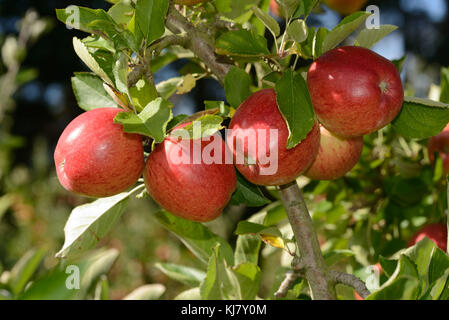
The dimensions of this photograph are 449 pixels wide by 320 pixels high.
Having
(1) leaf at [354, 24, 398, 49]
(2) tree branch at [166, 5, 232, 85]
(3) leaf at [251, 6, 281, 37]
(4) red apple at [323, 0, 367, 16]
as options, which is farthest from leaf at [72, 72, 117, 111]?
(4) red apple at [323, 0, 367, 16]

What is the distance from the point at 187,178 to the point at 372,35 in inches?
11.6

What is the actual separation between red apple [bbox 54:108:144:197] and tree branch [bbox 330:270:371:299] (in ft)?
0.91

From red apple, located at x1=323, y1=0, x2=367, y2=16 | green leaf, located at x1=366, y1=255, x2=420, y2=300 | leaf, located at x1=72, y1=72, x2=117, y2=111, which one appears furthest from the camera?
red apple, located at x1=323, y1=0, x2=367, y2=16

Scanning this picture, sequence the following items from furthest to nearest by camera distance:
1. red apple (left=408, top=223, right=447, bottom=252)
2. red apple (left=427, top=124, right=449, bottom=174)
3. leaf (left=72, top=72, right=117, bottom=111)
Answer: red apple (left=427, top=124, right=449, bottom=174)
red apple (left=408, top=223, right=447, bottom=252)
leaf (left=72, top=72, right=117, bottom=111)

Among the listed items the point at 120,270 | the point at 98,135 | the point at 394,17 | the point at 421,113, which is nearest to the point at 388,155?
the point at 421,113

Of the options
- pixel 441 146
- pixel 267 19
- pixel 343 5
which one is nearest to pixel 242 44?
pixel 267 19

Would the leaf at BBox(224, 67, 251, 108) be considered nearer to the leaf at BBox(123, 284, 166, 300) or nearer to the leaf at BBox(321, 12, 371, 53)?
the leaf at BBox(321, 12, 371, 53)

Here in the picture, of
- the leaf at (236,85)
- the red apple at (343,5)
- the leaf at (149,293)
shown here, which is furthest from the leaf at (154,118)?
the red apple at (343,5)

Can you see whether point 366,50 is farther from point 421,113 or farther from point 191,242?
point 191,242

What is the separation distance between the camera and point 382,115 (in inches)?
21.9

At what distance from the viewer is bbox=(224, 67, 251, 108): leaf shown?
594mm

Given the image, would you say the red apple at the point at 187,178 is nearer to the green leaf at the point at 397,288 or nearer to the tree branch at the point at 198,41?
the tree branch at the point at 198,41

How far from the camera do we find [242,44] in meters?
0.58

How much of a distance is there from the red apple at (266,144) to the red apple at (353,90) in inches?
1.6
